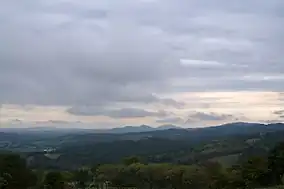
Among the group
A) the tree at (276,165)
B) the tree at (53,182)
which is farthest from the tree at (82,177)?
the tree at (276,165)

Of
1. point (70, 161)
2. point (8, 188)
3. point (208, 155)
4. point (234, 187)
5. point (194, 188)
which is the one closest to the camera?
point (8, 188)

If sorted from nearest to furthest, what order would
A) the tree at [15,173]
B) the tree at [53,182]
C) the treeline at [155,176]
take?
1. the tree at [15,173]
2. the treeline at [155,176]
3. the tree at [53,182]

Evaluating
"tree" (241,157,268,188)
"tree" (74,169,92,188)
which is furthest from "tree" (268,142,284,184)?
"tree" (74,169,92,188)

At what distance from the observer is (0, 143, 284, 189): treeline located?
7138 centimetres

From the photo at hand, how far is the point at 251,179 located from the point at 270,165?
445 centimetres

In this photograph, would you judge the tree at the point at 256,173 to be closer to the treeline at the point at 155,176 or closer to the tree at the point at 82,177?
the treeline at the point at 155,176

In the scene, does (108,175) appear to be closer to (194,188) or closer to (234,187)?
(194,188)

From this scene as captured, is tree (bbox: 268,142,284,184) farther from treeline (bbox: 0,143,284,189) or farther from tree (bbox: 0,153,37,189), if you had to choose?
tree (bbox: 0,153,37,189)

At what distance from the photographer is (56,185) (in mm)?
71625

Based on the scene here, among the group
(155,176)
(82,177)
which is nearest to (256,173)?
(155,176)

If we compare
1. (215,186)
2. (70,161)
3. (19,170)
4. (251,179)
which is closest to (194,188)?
(215,186)

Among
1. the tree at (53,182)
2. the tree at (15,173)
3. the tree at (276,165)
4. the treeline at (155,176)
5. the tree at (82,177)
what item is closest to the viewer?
the tree at (15,173)

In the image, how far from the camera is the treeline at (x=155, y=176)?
234ft

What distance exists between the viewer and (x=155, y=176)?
282ft
